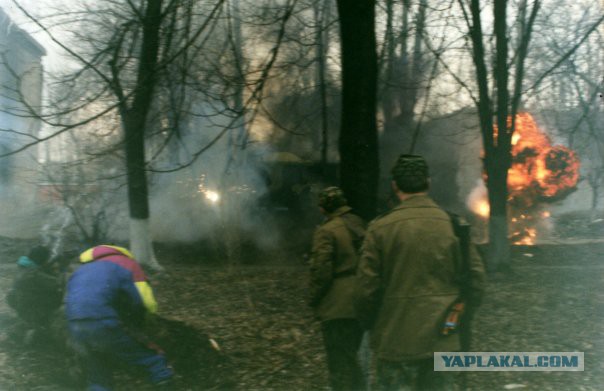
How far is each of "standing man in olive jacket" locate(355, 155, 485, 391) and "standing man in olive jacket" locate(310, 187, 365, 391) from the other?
72 centimetres

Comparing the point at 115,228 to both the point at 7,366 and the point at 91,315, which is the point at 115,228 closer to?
the point at 7,366

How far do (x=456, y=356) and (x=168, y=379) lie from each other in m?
2.12

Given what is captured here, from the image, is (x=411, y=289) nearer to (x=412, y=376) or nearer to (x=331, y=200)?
(x=412, y=376)

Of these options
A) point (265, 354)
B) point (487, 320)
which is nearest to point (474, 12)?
point (487, 320)

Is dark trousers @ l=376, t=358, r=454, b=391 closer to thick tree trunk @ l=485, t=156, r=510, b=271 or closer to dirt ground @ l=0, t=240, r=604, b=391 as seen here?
dirt ground @ l=0, t=240, r=604, b=391

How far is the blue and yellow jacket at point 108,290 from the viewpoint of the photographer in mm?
3783

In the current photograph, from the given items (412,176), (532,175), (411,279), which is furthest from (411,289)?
(532,175)

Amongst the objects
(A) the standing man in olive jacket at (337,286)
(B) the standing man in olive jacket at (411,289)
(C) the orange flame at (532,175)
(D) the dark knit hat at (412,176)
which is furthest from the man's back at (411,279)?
(C) the orange flame at (532,175)

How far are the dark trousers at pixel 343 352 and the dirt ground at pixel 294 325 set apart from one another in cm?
106

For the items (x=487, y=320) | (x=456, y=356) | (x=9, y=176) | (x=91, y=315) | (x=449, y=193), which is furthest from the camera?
(x=449, y=193)

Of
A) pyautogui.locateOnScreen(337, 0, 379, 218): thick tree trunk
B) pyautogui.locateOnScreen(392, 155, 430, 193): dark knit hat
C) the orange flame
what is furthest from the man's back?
the orange flame

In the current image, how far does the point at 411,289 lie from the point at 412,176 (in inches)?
26.2

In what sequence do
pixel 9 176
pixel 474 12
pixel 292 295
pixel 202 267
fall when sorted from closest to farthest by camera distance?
1. pixel 292 295
2. pixel 474 12
3. pixel 202 267
4. pixel 9 176

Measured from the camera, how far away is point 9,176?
56.9 feet
